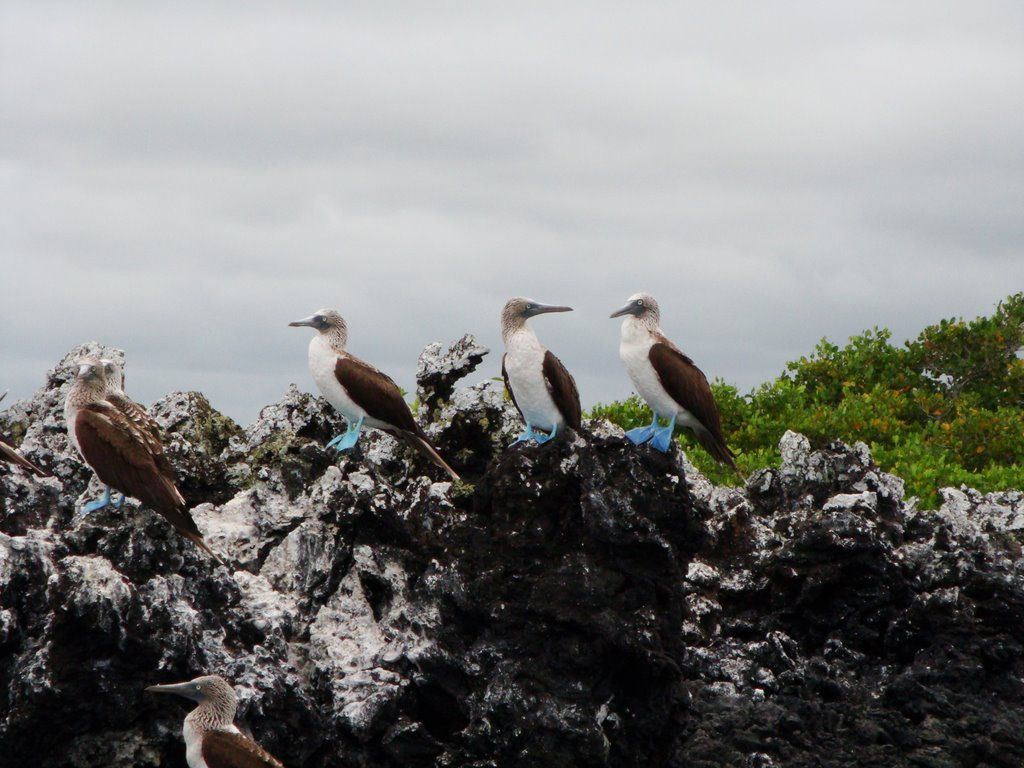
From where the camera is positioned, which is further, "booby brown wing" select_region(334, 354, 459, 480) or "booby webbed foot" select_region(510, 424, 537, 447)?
"booby brown wing" select_region(334, 354, 459, 480)

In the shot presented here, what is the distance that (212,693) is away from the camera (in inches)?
358

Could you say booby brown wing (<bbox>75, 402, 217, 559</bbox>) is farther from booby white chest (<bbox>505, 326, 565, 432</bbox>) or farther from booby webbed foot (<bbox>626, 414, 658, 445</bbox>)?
booby webbed foot (<bbox>626, 414, 658, 445</bbox>)

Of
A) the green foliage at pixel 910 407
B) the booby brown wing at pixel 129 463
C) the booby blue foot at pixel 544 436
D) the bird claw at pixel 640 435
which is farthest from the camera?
the green foliage at pixel 910 407

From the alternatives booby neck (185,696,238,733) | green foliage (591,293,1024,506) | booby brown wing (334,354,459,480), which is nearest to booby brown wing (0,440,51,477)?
booby brown wing (334,354,459,480)

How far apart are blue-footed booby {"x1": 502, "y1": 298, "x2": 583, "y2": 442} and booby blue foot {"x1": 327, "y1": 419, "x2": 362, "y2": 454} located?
2423mm

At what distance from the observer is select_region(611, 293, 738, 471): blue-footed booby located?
449 inches

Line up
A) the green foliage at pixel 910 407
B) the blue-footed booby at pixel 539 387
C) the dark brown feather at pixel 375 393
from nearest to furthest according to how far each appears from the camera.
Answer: the blue-footed booby at pixel 539 387 < the dark brown feather at pixel 375 393 < the green foliage at pixel 910 407

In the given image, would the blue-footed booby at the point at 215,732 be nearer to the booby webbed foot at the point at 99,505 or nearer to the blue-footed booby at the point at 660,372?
the booby webbed foot at the point at 99,505

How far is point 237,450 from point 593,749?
625cm

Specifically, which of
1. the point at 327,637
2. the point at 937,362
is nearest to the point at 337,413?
the point at 327,637

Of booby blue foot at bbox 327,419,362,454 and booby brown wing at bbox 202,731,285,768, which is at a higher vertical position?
booby blue foot at bbox 327,419,362,454

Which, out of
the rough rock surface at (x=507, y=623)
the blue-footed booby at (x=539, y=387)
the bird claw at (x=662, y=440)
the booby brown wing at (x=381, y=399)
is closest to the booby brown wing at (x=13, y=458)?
the rough rock surface at (x=507, y=623)

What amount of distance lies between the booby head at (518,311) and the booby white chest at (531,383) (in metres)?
0.24

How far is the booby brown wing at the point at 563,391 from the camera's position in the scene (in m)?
10.8
